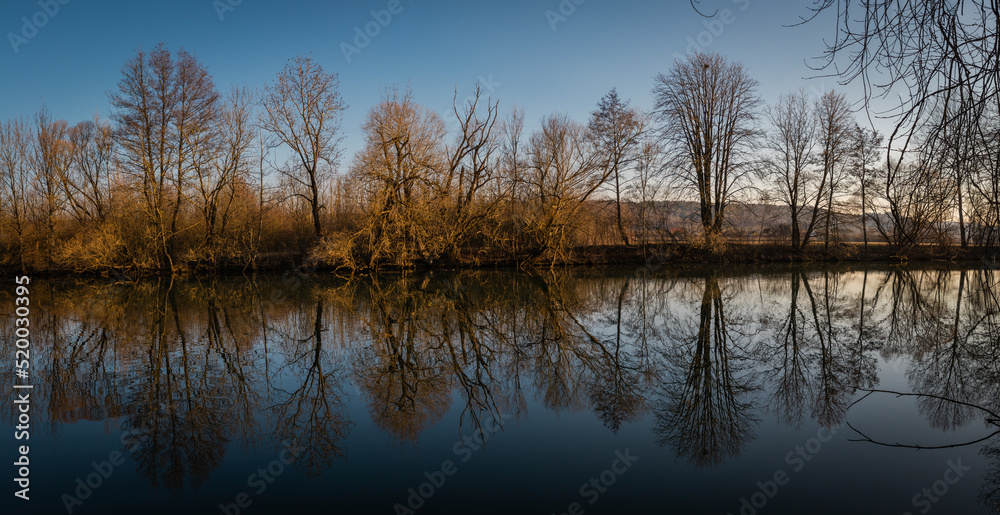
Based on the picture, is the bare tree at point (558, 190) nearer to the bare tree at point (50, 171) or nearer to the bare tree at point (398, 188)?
the bare tree at point (398, 188)

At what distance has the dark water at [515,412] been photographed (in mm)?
3617

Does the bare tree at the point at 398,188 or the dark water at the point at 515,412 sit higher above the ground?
the bare tree at the point at 398,188

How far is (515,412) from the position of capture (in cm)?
521

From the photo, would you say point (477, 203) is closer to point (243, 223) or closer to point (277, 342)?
point (243, 223)

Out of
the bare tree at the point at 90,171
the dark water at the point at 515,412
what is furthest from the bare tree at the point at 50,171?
the dark water at the point at 515,412

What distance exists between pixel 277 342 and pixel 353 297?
5548 mm

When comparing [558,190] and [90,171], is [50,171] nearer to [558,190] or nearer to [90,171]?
[90,171]

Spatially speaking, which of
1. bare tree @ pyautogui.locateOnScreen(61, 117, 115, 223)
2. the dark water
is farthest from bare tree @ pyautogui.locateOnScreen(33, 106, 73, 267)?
the dark water

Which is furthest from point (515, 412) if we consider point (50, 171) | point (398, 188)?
point (50, 171)

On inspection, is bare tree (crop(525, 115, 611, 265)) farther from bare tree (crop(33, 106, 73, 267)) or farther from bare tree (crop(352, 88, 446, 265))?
bare tree (crop(33, 106, 73, 267))

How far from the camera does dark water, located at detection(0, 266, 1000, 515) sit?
3.62m

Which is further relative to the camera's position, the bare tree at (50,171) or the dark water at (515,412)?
the bare tree at (50,171)

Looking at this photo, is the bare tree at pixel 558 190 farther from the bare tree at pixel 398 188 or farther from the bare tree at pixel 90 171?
the bare tree at pixel 90 171

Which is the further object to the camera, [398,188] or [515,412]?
[398,188]
